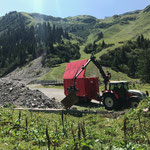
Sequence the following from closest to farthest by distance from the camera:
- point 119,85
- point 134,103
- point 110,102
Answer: point 134,103, point 119,85, point 110,102

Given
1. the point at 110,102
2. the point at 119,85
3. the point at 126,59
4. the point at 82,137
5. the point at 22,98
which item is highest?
the point at 126,59

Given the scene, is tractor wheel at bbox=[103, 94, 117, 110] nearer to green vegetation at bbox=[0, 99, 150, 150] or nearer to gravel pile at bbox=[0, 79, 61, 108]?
green vegetation at bbox=[0, 99, 150, 150]

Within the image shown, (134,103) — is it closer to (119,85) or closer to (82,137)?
(119,85)

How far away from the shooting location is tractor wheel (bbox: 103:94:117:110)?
14110 mm

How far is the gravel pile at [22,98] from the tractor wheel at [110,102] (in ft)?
16.6

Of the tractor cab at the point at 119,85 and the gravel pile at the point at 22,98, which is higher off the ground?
the tractor cab at the point at 119,85

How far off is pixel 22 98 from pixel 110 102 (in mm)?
9463

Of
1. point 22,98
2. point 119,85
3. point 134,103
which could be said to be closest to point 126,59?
point 119,85

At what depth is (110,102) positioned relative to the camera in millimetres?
14594

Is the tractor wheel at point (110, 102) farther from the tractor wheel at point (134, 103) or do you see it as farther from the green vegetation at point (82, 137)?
the green vegetation at point (82, 137)

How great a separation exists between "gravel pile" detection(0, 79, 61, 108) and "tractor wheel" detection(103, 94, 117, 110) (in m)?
5.06

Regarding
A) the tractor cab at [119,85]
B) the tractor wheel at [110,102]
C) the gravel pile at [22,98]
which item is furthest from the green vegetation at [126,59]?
the gravel pile at [22,98]

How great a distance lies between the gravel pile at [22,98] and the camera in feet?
51.1

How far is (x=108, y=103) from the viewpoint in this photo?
14734 millimetres
